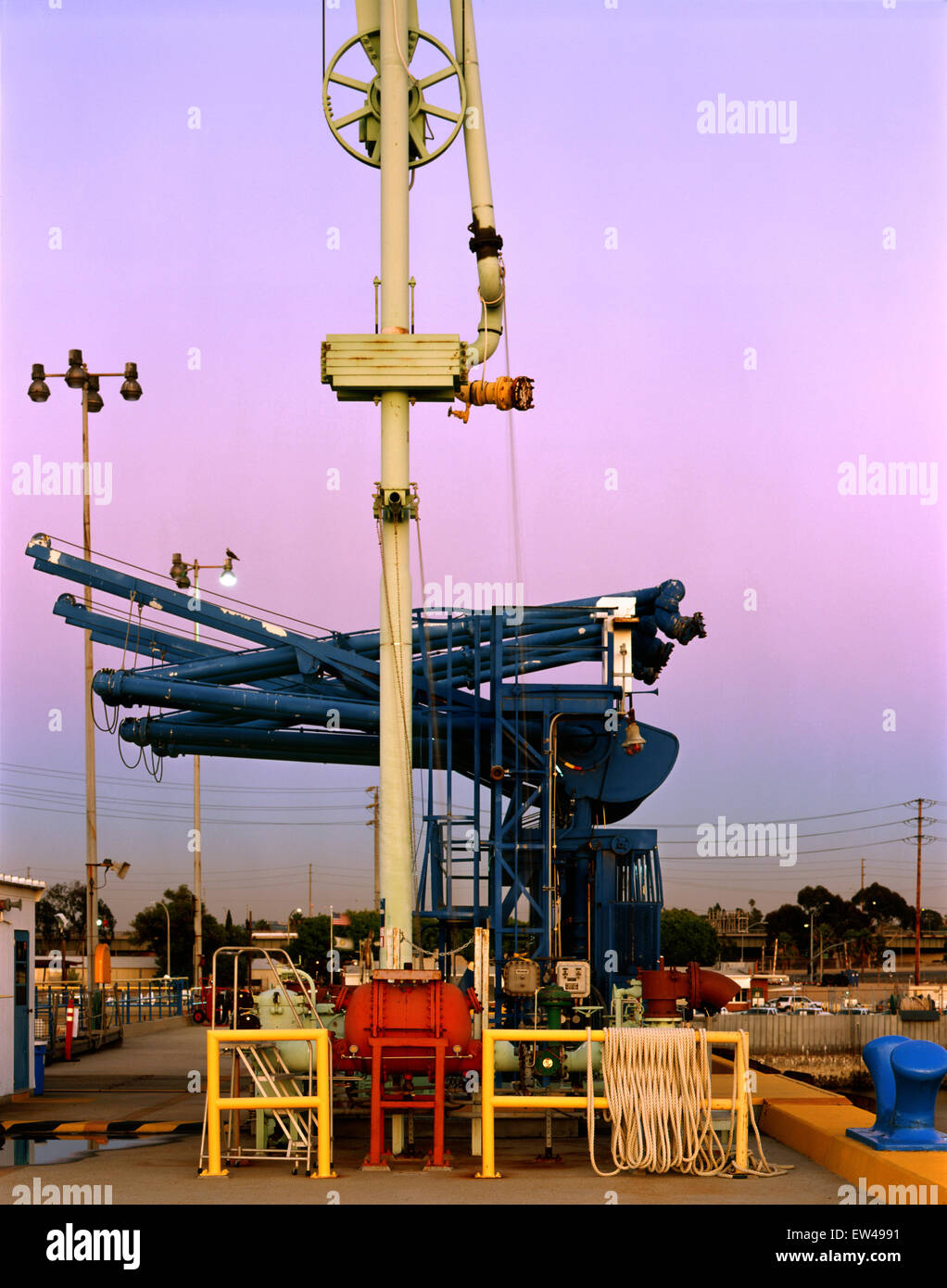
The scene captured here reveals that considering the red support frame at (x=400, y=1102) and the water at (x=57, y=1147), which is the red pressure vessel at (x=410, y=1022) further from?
the water at (x=57, y=1147)

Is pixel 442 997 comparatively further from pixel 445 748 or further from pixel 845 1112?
pixel 445 748

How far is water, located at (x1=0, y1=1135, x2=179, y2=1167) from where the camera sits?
1442 cm

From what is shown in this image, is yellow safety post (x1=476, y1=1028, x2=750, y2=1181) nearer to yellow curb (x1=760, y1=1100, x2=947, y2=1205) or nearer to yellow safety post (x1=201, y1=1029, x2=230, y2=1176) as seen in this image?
yellow curb (x1=760, y1=1100, x2=947, y2=1205)

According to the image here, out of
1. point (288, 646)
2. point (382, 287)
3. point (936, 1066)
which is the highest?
point (382, 287)

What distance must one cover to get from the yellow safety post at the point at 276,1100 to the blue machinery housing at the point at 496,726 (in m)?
7.42

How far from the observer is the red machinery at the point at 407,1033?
13008 millimetres

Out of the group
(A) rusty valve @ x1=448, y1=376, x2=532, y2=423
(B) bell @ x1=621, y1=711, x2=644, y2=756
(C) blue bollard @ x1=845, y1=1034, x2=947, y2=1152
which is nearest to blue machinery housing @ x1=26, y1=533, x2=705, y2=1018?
(B) bell @ x1=621, y1=711, x2=644, y2=756

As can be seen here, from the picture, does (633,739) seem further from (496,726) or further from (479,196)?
(479,196)

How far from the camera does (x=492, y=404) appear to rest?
1666 cm

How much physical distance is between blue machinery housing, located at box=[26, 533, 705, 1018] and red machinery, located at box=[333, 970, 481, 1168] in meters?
6.59

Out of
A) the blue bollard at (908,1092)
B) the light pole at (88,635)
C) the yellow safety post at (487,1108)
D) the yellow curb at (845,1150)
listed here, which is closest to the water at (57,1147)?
the yellow safety post at (487,1108)

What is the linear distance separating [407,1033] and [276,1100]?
4.69 feet
